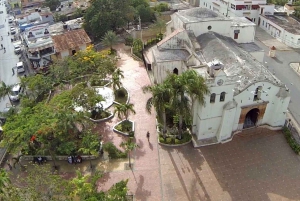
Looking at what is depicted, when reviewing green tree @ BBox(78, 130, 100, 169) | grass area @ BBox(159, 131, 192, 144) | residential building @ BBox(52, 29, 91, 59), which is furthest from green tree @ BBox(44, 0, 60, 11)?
grass area @ BBox(159, 131, 192, 144)

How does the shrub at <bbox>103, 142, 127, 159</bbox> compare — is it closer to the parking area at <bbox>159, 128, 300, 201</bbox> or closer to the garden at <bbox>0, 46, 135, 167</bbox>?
the garden at <bbox>0, 46, 135, 167</bbox>

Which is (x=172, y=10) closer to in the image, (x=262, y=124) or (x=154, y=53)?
(x=154, y=53)

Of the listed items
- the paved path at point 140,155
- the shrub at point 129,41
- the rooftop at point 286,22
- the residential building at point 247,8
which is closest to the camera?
the paved path at point 140,155

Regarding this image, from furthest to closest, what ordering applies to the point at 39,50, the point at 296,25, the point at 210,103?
1. the point at 296,25
2. the point at 39,50
3. the point at 210,103

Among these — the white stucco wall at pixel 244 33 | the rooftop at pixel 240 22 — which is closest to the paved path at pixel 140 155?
the white stucco wall at pixel 244 33

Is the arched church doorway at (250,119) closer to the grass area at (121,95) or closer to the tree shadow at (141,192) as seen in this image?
the tree shadow at (141,192)

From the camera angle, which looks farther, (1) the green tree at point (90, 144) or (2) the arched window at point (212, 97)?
(2) the arched window at point (212, 97)

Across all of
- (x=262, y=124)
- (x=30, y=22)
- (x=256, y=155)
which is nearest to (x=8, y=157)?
(x=256, y=155)
